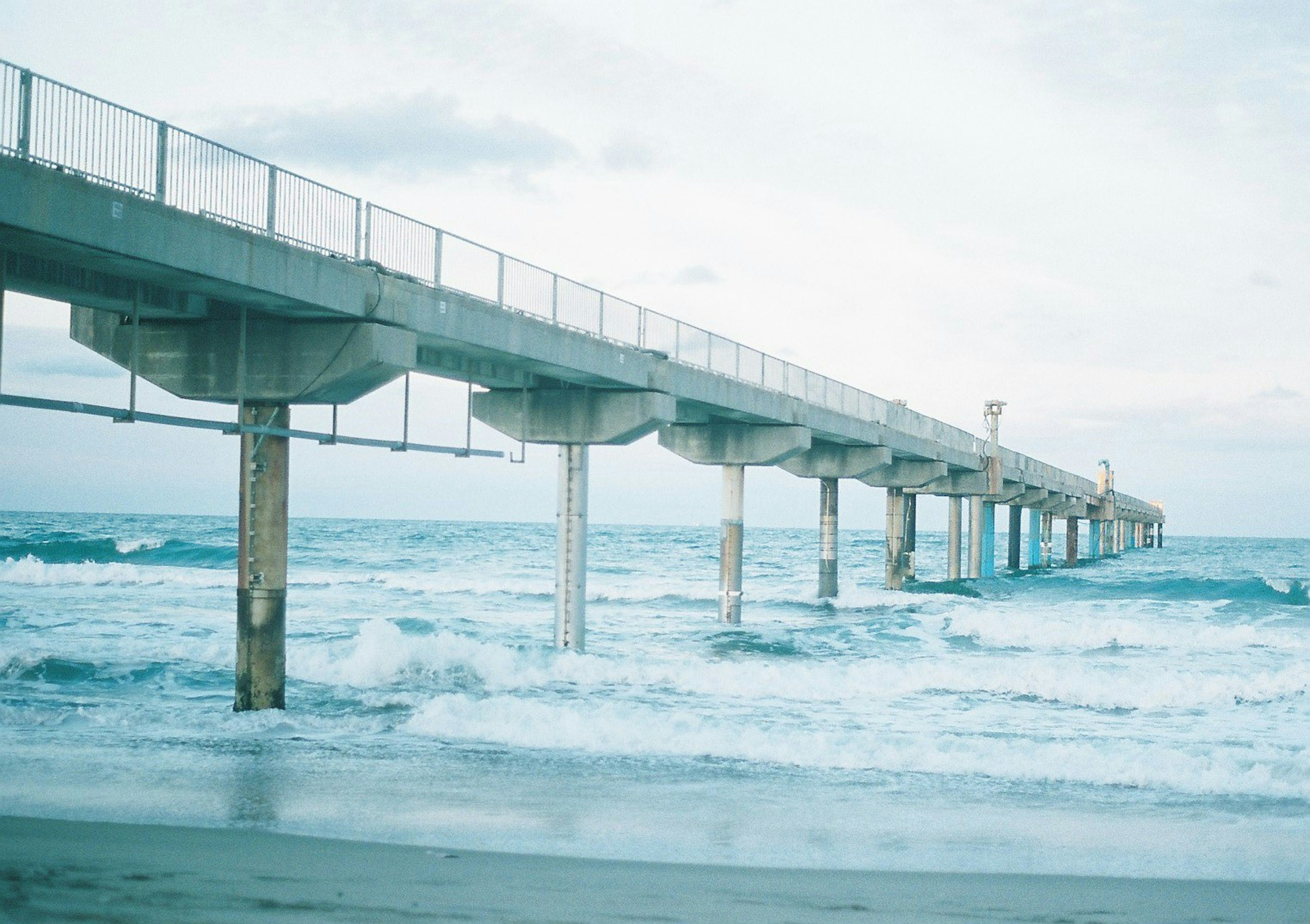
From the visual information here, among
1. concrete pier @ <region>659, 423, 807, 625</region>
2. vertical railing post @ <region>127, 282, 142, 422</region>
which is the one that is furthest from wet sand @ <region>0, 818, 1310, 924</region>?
concrete pier @ <region>659, 423, 807, 625</region>

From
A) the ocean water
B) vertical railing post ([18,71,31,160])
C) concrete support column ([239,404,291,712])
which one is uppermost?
vertical railing post ([18,71,31,160])

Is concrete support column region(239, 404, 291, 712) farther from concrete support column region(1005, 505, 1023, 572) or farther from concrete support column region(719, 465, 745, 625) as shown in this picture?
concrete support column region(1005, 505, 1023, 572)

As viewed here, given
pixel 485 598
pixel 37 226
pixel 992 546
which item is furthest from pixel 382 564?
pixel 37 226

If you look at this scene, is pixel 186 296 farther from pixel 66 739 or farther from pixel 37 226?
pixel 66 739

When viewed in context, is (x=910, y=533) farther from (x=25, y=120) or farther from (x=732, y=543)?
(x=25, y=120)

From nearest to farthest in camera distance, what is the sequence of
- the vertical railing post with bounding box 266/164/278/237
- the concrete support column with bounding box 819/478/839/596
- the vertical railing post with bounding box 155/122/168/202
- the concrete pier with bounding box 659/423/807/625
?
the vertical railing post with bounding box 155/122/168/202
the vertical railing post with bounding box 266/164/278/237
the concrete pier with bounding box 659/423/807/625
the concrete support column with bounding box 819/478/839/596

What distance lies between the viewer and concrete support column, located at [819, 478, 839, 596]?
43750 mm

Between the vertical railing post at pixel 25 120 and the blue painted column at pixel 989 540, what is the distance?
6331 cm

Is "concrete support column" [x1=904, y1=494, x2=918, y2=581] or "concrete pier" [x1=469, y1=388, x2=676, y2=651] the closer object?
"concrete pier" [x1=469, y1=388, x2=676, y2=651]

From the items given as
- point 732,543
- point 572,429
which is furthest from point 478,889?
point 732,543

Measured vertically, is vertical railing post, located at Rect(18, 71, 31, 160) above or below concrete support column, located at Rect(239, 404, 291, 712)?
above

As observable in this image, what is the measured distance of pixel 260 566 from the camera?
54.9 feet

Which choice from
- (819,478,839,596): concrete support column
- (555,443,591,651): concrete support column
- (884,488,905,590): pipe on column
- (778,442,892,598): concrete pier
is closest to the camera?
(555,443,591,651): concrete support column

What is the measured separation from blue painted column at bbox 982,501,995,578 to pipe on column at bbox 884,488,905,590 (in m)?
19.3
